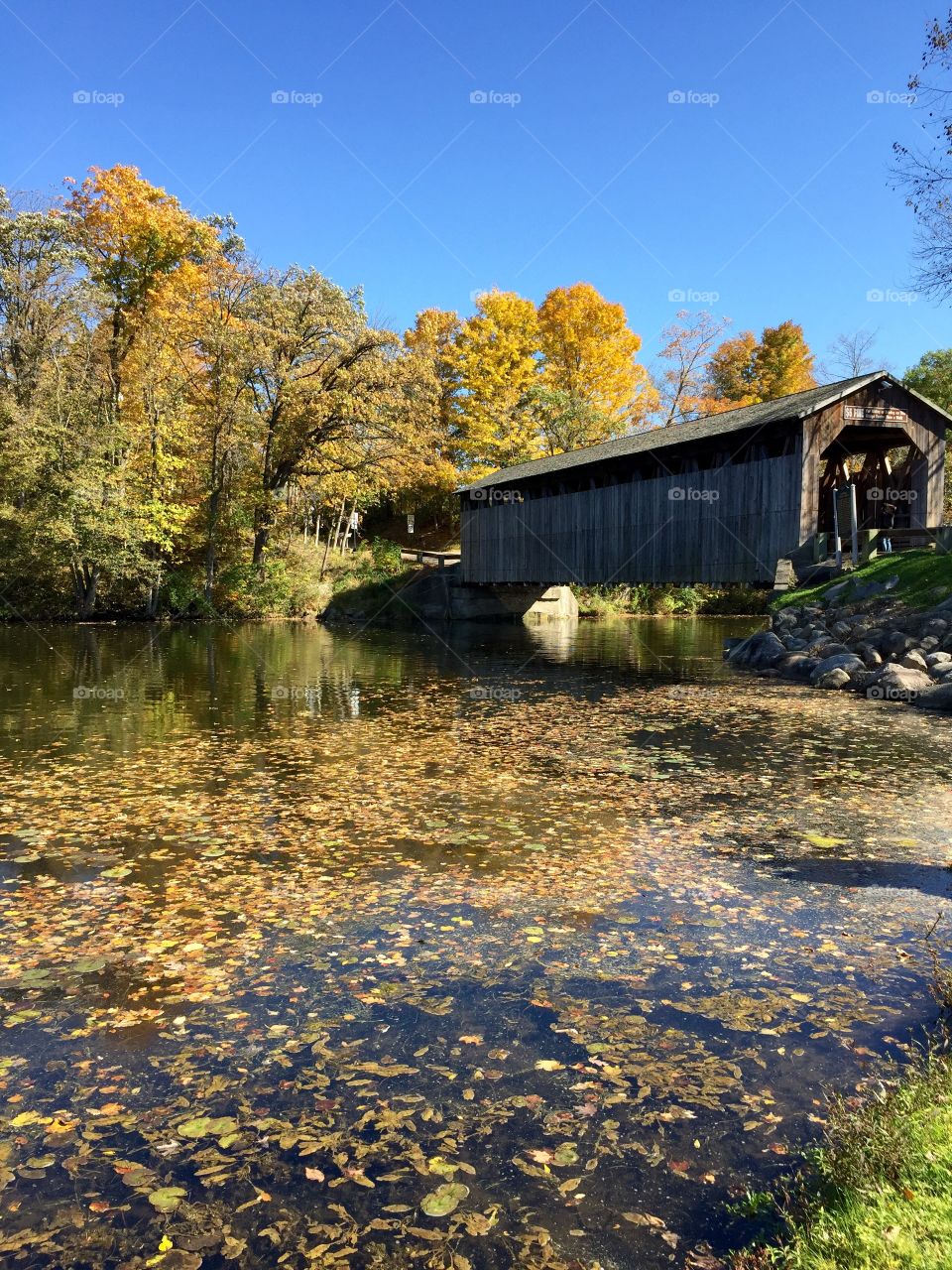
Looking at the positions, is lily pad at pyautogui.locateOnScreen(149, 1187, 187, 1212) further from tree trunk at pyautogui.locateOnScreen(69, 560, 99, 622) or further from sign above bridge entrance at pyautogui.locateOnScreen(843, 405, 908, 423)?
tree trunk at pyautogui.locateOnScreen(69, 560, 99, 622)

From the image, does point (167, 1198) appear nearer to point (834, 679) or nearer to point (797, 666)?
point (834, 679)

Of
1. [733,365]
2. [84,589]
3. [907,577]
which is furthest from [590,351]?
[907,577]

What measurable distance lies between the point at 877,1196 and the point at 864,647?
1566cm

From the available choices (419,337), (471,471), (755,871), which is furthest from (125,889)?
(419,337)

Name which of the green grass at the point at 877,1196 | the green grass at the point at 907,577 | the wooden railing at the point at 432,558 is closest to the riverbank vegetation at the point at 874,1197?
the green grass at the point at 877,1196

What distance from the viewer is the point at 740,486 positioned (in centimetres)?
2250

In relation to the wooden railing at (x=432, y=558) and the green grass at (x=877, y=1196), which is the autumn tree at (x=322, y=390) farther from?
the green grass at (x=877, y=1196)

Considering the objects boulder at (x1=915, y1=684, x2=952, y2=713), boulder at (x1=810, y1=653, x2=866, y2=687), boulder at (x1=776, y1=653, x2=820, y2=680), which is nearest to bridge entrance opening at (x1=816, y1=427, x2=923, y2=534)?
boulder at (x1=776, y1=653, x2=820, y2=680)

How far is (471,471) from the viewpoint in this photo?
44.6 metres

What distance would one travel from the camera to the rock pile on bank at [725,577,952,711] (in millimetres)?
14828

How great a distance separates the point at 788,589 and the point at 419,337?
36385mm

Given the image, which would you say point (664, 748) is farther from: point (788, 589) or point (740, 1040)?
point (788, 589)

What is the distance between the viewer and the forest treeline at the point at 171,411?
30.4 m

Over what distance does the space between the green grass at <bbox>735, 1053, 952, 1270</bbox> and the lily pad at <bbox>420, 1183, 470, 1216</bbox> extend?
96 centimetres
